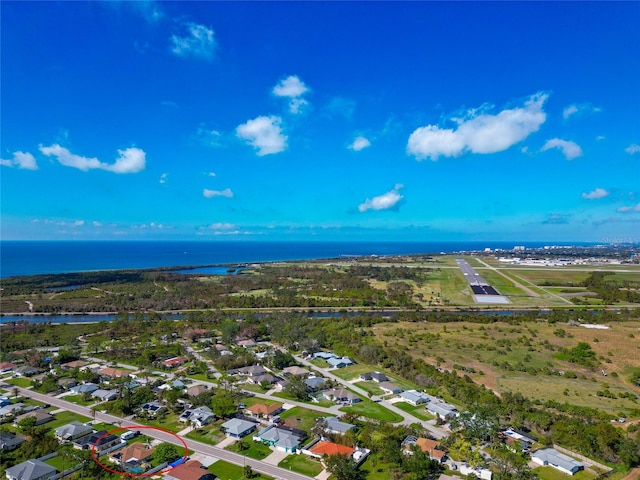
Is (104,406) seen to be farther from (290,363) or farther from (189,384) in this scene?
(290,363)

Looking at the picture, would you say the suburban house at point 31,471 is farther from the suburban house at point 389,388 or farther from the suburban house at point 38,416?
the suburban house at point 389,388

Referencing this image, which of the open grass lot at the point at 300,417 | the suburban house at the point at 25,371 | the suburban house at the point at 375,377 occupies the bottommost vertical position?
the open grass lot at the point at 300,417

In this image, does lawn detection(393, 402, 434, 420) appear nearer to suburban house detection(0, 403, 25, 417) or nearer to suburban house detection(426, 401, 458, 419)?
suburban house detection(426, 401, 458, 419)

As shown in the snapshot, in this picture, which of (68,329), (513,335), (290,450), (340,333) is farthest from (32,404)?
(513,335)

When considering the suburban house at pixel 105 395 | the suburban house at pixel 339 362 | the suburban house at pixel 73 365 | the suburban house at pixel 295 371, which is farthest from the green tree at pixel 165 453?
the suburban house at pixel 73 365

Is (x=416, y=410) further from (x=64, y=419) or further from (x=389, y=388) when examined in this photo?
(x=64, y=419)

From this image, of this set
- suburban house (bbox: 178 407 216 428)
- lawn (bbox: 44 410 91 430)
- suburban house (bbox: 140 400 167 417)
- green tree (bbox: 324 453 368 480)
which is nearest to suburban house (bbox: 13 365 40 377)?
lawn (bbox: 44 410 91 430)

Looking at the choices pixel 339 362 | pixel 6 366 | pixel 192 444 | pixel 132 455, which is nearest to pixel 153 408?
pixel 192 444
